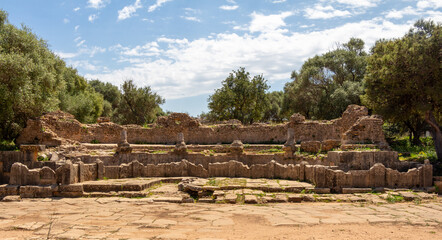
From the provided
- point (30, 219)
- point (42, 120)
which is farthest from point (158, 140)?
point (30, 219)

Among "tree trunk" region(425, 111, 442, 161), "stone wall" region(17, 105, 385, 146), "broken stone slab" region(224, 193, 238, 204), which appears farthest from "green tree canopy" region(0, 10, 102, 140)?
"tree trunk" region(425, 111, 442, 161)

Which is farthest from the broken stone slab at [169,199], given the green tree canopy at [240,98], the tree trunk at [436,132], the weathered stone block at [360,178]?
the green tree canopy at [240,98]

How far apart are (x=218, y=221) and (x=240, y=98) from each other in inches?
1010

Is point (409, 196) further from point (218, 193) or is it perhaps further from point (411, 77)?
point (411, 77)

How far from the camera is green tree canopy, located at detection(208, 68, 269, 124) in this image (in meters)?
32.1

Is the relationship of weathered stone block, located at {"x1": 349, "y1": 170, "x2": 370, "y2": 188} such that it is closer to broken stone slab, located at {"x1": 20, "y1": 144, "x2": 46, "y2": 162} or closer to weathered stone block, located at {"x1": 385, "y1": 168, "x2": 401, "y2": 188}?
weathered stone block, located at {"x1": 385, "y1": 168, "x2": 401, "y2": 188}

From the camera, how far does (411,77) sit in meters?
15.2

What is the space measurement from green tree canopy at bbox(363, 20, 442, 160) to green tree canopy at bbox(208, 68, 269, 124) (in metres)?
16.0

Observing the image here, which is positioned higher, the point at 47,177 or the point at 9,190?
the point at 47,177

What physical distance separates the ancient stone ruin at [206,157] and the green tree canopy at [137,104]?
15146 mm

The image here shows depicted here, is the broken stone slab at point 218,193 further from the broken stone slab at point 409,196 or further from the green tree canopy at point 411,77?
the green tree canopy at point 411,77

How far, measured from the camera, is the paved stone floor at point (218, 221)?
19.9ft

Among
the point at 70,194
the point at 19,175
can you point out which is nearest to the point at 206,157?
the point at 70,194

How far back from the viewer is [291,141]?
50.7ft
